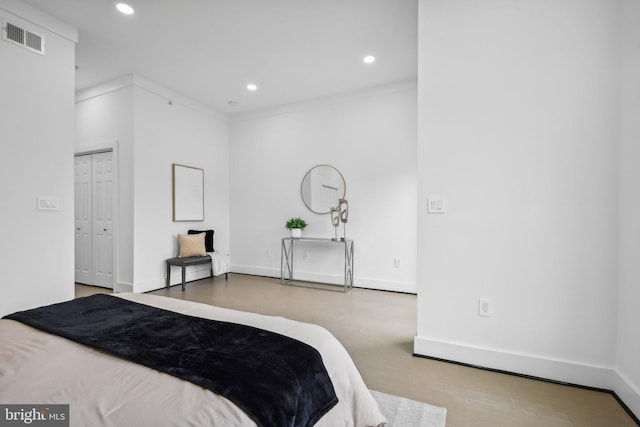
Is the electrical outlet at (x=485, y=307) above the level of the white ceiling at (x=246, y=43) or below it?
below

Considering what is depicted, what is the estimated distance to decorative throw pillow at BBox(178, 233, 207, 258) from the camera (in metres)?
4.43

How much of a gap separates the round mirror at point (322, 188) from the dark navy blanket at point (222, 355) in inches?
130

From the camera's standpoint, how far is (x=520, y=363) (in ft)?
6.70

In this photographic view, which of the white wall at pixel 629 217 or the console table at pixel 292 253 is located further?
the console table at pixel 292 253

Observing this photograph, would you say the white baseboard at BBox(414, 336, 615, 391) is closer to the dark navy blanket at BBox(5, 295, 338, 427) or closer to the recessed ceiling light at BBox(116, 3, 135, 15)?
the dark navy blanket at BBox(5, 295, 338, 427)

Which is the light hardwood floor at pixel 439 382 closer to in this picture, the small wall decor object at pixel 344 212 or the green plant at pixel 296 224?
the small wall decor object at pixel 344 212

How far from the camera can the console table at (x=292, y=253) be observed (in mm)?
4341

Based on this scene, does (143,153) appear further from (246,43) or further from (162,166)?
(246,43)

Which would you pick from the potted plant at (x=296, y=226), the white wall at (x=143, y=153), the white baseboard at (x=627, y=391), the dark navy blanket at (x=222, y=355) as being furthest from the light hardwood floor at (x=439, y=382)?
the white wall at (x=143, y=153)

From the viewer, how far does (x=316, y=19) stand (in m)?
2.84

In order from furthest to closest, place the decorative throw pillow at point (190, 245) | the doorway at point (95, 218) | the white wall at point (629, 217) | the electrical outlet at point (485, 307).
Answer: the decorative throw pillow at point (190, 245) → the doorway at point (95, 218) → the electrical outlet at point (485, 307) → the white wall at point (629, 217)

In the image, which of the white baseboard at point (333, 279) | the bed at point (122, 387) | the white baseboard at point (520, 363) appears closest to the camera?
the bed at point (122, 387)
